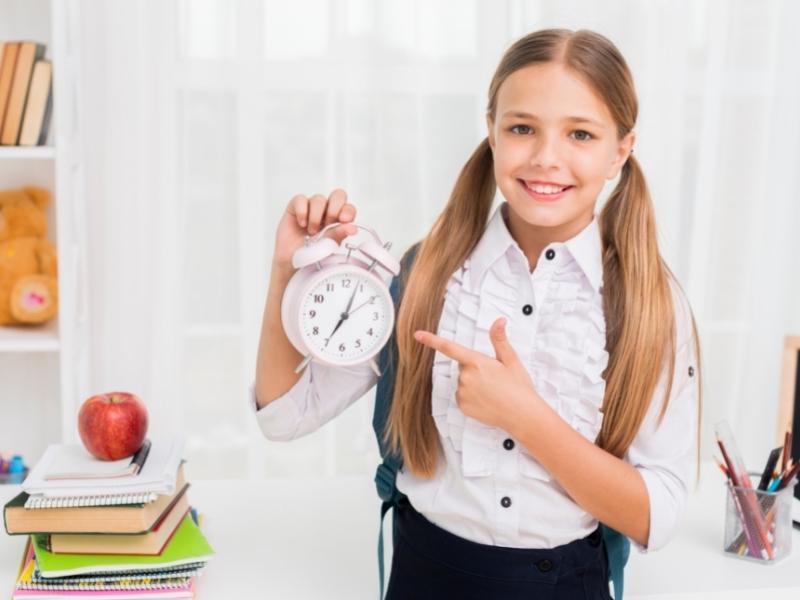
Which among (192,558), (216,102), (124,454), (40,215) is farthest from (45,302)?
(192,558)

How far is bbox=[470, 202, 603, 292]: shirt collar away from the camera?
130cm

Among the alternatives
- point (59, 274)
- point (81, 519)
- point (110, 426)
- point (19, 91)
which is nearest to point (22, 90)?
point (19, 91)

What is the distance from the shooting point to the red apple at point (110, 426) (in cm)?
137

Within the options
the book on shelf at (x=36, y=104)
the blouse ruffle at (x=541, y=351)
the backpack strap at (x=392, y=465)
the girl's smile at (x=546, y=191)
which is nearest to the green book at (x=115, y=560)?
the backpack strap at (x=392, y=465)

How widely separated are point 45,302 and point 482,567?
1.34 metres

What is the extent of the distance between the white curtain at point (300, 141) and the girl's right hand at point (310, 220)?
43.1 inches

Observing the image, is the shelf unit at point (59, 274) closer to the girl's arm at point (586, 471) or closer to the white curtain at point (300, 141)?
the white curtain at point (300, 141)

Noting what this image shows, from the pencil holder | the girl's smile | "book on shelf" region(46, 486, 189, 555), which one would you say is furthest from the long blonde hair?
"book on shelf" region(46, 486, 189, 555)

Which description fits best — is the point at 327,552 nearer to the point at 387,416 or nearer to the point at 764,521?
the point at 387,416

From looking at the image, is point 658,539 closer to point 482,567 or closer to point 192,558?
point 482,567

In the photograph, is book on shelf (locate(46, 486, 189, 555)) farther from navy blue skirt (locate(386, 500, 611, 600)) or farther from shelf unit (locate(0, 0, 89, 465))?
shelf unit (locate(0, 0, 89, 465))

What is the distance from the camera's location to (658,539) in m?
1.26

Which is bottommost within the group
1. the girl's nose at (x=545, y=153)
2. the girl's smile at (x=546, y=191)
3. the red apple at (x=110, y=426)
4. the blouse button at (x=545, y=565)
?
the blouse button at (x=545, y=565)

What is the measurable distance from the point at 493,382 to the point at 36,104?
1335 mm
